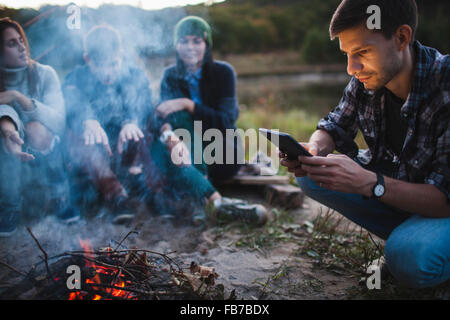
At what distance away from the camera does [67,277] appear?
169 centimetres

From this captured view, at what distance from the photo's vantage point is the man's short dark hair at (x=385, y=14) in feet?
5.38

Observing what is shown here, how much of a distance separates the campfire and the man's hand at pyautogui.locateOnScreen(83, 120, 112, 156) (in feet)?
3.68

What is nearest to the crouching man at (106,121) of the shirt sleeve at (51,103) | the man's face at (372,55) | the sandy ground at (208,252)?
the shirt sleeve at (51,103)

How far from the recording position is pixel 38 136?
2637 mm

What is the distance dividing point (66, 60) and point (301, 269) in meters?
3.23

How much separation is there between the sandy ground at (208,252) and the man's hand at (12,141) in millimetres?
604

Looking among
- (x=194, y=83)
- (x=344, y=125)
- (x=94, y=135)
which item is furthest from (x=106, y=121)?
(x=344, y=125)

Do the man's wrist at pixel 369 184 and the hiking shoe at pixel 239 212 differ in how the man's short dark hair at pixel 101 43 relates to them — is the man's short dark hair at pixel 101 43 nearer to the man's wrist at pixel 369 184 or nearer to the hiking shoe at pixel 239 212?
the hiking shoe at pixel 239 212

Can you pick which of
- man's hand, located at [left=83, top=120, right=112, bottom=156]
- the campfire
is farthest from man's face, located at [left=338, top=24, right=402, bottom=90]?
man's hand, located at [left=83, top=120, right=112, bottom=156]

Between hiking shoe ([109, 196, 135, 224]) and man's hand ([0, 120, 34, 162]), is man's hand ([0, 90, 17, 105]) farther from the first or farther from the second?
hiking shoe ([109, 196, 135, 224])
